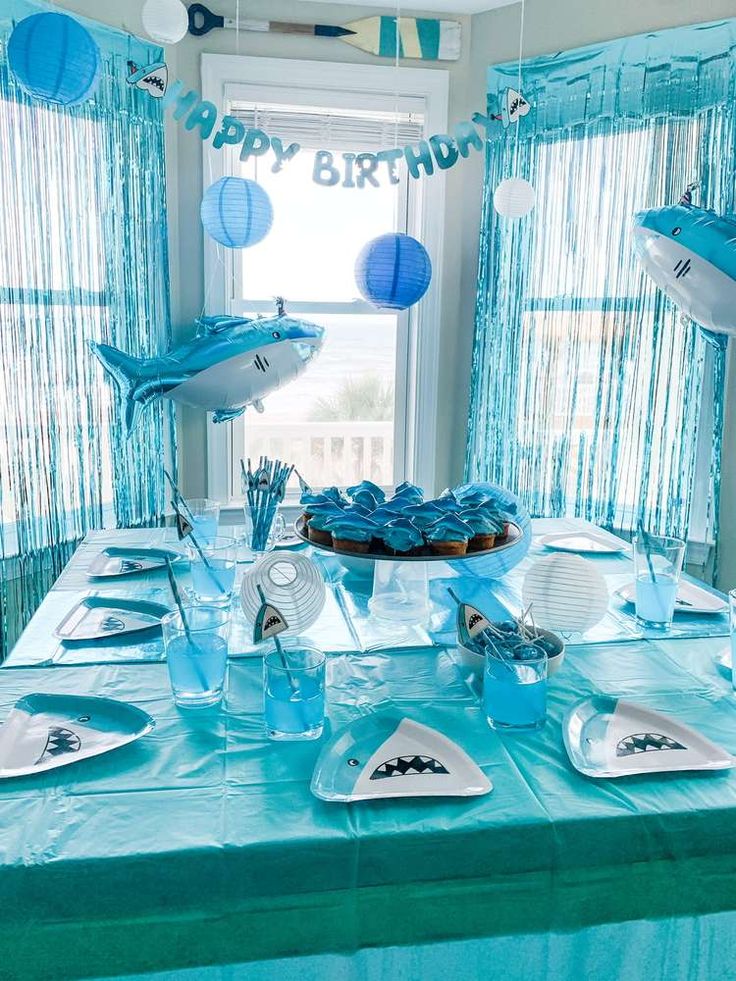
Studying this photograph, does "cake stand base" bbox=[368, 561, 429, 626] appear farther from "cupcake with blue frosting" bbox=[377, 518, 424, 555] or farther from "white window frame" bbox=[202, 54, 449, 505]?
"white window frame" bbox=[202, 54, 449, 505]

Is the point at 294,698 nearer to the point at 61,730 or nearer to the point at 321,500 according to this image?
the point at 61,730

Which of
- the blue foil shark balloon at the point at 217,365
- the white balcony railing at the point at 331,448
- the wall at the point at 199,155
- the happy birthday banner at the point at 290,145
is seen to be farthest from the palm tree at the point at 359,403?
the happy birthday banner at the point at 290,145

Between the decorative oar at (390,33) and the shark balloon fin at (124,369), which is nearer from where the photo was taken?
the shark balloon fin at (124,369)

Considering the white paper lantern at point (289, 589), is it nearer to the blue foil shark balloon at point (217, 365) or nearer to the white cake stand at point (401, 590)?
the white cake stand at point (401, 590)

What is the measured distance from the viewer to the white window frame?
2.85 meters

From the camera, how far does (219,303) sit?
2994 mm

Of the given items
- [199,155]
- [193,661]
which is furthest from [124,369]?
[193,661]

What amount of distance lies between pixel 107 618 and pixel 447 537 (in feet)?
2.03

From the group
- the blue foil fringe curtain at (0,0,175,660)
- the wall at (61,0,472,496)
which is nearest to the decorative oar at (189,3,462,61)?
the wall at (61,0,472,496)

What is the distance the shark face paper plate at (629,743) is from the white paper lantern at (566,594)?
27cm

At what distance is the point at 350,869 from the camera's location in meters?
0.85

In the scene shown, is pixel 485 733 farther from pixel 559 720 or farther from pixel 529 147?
pixel 529 147

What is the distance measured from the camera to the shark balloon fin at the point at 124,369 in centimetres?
246

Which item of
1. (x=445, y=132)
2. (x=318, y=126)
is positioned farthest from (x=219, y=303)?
(x=445, y=132)
